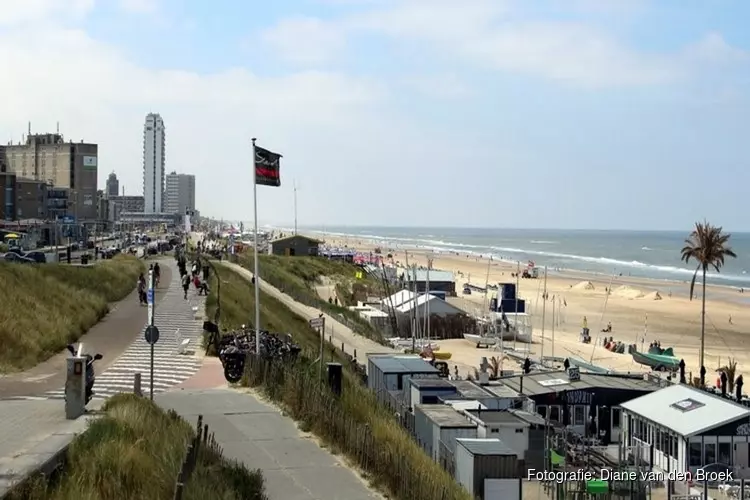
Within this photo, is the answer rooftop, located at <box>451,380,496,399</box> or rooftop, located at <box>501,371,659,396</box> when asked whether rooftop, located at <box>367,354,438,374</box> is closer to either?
rooftop, located at <box>451,380,496,399</box>

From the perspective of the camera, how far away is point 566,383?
2242 centimetres

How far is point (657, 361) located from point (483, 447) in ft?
95.8

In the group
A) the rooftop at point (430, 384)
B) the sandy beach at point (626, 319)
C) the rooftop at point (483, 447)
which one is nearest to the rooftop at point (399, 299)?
the sandy beach at point (626, 319)

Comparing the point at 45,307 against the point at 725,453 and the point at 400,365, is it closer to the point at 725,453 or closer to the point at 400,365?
the point at 400,365

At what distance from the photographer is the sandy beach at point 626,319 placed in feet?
142

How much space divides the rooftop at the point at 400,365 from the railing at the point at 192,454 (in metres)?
9.21

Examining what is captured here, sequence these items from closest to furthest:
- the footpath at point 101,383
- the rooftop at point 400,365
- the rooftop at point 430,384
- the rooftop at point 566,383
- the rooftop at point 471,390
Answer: the footpath at point 101,383, the rooftop at point 430,384, the rooftop at point 471,390, the rooftop at point 400,365, the rooftop at point 566,383

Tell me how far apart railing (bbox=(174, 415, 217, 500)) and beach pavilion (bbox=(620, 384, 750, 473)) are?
33.9 feet

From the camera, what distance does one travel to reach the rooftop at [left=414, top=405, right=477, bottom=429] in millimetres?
16062

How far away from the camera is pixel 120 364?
69.6 ft

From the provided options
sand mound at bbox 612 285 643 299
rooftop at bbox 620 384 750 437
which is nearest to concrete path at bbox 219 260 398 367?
rooftop at bbox 620 384 750 437

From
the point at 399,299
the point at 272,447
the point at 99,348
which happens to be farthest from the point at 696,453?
the point at 399,299

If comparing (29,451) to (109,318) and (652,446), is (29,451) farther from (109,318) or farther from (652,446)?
(109,318)

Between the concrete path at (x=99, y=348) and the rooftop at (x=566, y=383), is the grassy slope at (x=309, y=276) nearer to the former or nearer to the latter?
the concrete path at (x=99, y=348)
